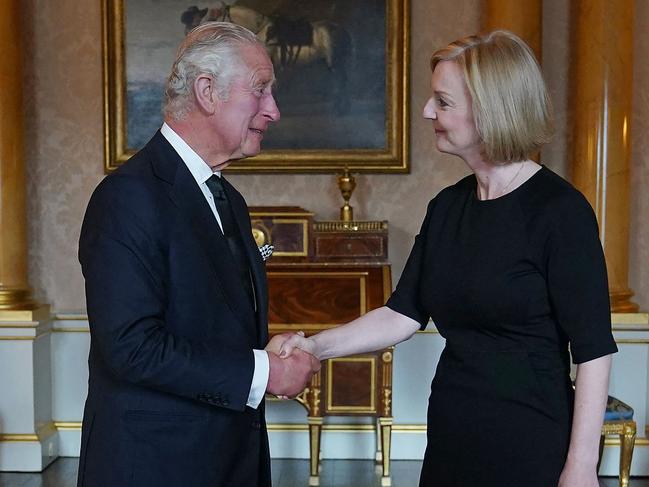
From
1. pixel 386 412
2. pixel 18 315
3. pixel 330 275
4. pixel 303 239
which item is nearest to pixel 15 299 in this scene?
pixel 18 315

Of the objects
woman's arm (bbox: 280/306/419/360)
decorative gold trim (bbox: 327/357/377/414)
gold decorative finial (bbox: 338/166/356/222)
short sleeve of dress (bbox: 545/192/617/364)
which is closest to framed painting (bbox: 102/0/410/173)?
gold decorative finial (bbox: 338/166/356/222)

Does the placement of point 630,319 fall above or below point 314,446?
above

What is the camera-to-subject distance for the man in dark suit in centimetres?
206

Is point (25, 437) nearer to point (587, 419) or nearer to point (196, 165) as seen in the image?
point (196, 165)

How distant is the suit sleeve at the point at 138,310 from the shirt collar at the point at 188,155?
0.73ft

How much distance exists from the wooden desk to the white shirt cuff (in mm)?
2677

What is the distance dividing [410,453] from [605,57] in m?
2.74

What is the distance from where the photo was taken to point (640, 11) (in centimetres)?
557

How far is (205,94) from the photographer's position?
2.31 metres

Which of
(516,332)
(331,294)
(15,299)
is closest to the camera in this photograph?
(516,332)

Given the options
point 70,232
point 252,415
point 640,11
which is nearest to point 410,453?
point 70,232

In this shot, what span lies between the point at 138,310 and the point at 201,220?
323mm

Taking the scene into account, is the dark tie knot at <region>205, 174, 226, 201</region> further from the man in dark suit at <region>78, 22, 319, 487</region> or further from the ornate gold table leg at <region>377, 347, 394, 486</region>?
the ornate gold table leg at <region>377, 347, 394, 486</region>

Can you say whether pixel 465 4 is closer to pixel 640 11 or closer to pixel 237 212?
pixel 640 11
